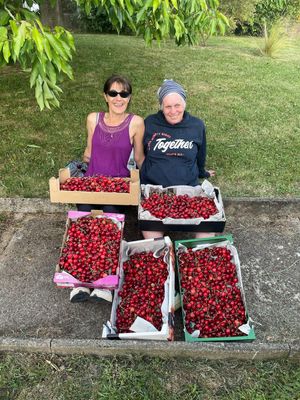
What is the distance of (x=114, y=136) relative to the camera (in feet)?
12.1

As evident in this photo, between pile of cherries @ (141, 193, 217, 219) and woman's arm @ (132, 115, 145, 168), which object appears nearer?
pile of cherries @ (141, 193, 217, 219)

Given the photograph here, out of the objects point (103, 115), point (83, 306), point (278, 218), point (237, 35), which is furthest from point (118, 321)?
point (237, 35)

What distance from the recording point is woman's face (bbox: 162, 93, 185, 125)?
341 cm

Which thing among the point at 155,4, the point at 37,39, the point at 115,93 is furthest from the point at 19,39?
the point at 115,93

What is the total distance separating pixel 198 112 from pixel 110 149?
340 centimetres

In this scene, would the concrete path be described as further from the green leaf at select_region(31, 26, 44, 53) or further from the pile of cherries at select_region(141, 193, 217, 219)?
the green leaf at select_region(31, 26, 44, 53)

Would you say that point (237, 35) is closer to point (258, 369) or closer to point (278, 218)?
point (278, 218)

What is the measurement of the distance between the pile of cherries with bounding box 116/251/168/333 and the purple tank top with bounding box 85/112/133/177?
986 millimetres

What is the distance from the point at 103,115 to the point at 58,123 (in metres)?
2.60

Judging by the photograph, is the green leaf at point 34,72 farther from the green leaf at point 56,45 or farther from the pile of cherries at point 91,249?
the pile of cherries at point 91,249

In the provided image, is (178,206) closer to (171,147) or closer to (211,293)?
(171,147)

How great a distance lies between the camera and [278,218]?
415 cm

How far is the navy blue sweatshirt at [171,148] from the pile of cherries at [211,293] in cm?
83

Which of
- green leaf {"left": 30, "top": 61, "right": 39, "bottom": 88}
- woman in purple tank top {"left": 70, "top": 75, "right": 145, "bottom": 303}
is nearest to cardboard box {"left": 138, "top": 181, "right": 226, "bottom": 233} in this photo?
woman in purple tank top {"left": 70, "top": 75, "right": 145, "bottom": 303}
